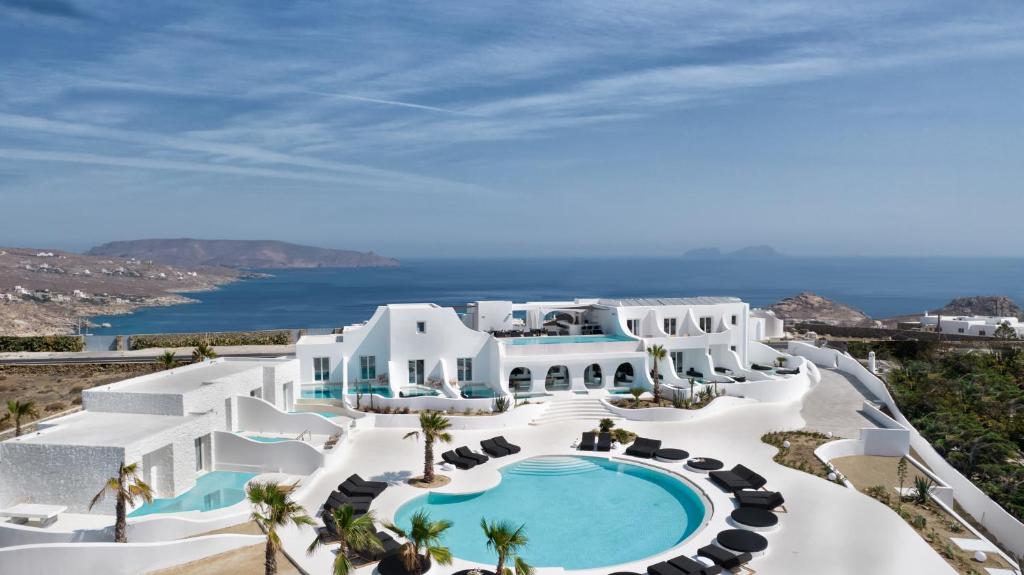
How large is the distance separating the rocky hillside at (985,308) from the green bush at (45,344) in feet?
322

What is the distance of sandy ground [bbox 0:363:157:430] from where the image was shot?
113ft

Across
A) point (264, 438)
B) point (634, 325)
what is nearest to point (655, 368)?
point (634, 325)

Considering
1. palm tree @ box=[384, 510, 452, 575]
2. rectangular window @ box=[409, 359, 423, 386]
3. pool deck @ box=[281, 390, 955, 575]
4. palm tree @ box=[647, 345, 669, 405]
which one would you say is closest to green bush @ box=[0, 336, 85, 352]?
rectangular window @ box=[409, 359, 423, 386]

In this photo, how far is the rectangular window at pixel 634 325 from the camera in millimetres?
39469

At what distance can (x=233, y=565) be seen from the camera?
17.3 m

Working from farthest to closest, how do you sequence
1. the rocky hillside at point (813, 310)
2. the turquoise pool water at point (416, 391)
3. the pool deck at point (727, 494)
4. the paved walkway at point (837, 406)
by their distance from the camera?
the rocky hillside at point (813, 310) → the turquoise pool water at point (416, 391) → the paved walkway at point (837, 406) → the pool deck at point (727, 494)

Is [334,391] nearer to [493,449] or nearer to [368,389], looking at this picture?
[368,389]

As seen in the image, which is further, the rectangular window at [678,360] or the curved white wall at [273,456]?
the rectangular window at [678,360]

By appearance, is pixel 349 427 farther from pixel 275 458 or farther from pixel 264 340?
A: pixel 264 340

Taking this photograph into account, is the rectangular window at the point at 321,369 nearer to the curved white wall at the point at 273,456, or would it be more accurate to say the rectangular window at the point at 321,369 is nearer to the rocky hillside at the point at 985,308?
the curved white wall at the point at 273,456

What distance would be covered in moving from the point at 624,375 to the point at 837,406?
411 inches

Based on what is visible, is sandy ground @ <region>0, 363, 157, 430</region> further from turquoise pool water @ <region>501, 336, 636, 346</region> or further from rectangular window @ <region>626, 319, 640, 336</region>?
rectangular window @ <region>626, 319, 640, 336</region>

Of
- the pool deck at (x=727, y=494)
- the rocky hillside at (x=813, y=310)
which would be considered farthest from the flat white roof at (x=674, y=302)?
the rocky hillside at (x=813, y=310)

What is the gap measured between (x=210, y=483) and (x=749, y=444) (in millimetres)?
20019
